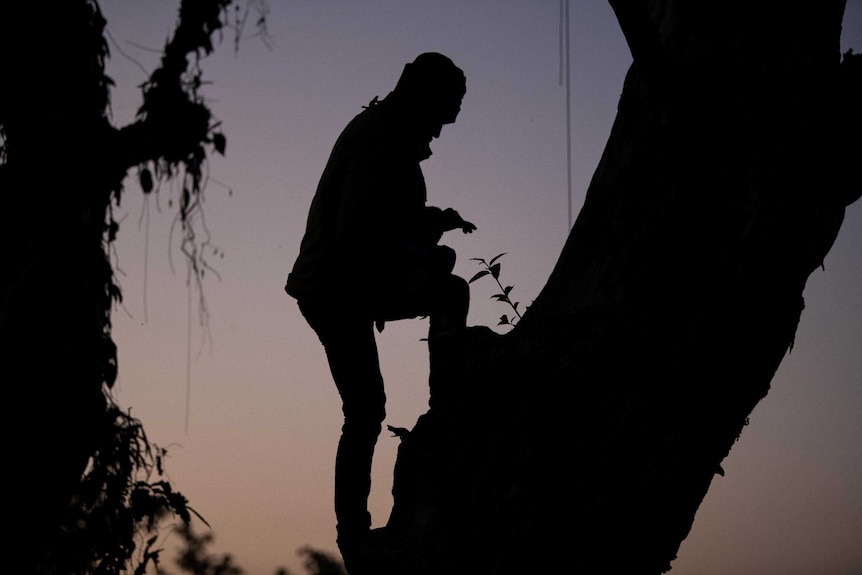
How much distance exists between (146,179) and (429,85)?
1137 millimetres

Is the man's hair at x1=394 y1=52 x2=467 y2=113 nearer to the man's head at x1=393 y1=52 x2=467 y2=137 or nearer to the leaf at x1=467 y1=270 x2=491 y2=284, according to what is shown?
the man's head at x1=393 y1=52 x2=467 y2=137

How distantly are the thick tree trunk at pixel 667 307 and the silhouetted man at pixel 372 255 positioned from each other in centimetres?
64

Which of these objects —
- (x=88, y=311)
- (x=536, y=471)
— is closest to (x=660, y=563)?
(x=536, y=471)

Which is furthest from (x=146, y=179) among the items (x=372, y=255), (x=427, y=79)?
(x=427, y=79)

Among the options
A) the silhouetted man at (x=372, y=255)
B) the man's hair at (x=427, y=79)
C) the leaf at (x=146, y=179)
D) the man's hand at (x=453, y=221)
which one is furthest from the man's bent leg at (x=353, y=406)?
the man's hair at (x=427, y=79)

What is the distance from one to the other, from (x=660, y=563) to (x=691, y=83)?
1.56 metres

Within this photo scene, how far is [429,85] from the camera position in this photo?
11.9 feet

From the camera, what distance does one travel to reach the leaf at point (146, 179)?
3648 mm

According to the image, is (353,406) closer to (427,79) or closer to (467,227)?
(467,227)

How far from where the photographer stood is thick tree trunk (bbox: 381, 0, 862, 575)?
301 centimetres

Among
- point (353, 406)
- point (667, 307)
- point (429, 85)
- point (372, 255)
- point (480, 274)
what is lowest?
point (667, 307)

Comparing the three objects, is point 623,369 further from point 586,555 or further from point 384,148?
point 384,148

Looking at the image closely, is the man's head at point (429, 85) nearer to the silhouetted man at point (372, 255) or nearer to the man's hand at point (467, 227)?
the silhouetted man at point (372, 255)

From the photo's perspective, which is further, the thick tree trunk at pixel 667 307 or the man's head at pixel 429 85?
the man's head at pixel 429 85
